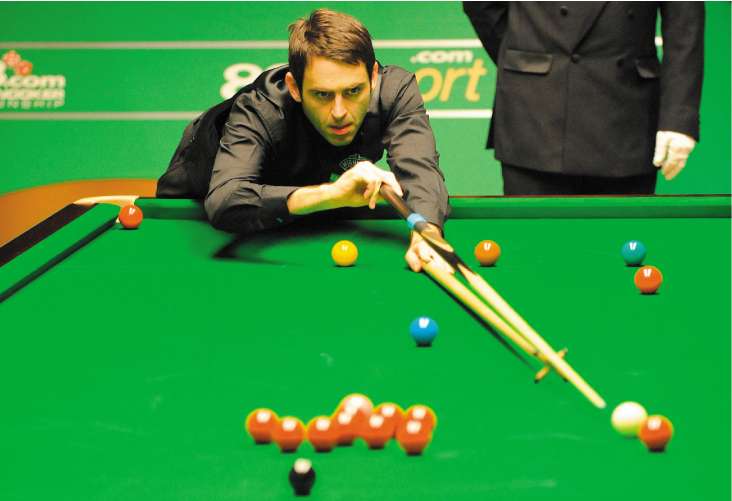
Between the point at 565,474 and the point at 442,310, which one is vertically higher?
the point at 565,474

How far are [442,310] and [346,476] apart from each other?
75cm

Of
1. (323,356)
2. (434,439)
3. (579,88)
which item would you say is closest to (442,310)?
(323,356)

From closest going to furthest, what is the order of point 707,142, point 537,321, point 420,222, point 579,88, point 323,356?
point 323,356 → point 537,321 → point 420,222 → point 579,88 → point 707,142

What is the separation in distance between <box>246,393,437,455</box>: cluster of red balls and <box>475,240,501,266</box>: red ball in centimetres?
88

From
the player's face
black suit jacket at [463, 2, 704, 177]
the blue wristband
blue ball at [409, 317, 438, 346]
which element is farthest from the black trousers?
blue ball at [409, 317, 438, 346]

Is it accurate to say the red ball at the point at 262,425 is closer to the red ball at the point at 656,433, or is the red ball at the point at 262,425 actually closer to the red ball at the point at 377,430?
the red ball at the point at 377,430

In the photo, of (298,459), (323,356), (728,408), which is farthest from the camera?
(323,356)

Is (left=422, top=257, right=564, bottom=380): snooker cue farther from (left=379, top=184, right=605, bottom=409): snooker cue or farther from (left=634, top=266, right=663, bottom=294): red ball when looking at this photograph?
(left=634, top=266, right=663, bottom=294): red ball

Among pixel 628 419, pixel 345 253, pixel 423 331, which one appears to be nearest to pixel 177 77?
pixel 345 253

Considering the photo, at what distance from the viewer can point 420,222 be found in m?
2.22

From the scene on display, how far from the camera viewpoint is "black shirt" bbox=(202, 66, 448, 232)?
2.52 m

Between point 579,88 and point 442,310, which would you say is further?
point 579,88

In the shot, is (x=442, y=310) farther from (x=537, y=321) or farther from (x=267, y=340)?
(x=267, y=340)

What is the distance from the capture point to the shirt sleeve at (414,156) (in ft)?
8.18
